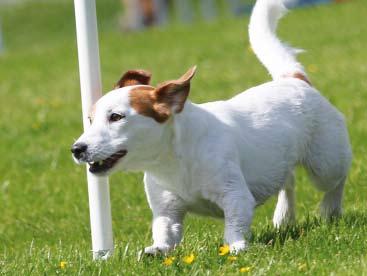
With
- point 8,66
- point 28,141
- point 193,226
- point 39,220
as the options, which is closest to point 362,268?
point 193,226

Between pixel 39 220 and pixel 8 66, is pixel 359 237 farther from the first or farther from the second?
pixel 8 66

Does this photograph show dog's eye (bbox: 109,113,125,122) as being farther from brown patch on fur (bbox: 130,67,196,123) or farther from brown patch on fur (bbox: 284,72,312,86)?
brown patch on fur (bbox: 284,72,312,86)

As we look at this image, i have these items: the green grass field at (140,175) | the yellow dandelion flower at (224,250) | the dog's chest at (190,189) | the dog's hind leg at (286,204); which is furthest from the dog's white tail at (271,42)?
the yellow dandelion flower at (224,250)

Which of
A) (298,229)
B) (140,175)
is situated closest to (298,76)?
(298,229)

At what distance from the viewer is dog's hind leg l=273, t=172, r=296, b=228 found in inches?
231

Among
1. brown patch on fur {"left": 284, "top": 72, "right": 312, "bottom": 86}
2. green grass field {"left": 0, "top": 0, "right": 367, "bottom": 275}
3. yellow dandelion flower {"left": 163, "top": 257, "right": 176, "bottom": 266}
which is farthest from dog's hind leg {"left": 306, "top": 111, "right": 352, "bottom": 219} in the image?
yellow dandelion flower {"left": 163, "top": 257, "right": 176, "bottom": 266}

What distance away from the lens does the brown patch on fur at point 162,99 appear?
182 inches

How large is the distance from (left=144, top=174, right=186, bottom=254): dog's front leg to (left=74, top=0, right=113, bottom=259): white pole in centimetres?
24

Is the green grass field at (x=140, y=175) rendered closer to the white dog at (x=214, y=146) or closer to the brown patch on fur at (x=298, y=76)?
the white dog at (x=214, y=146)

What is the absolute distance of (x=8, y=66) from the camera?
1645cm

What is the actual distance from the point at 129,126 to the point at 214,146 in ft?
1.54

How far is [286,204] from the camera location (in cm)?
596

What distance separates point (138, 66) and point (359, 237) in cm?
981

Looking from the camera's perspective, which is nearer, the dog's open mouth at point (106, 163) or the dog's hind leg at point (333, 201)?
the dog's open mouth at point (106, 163)
